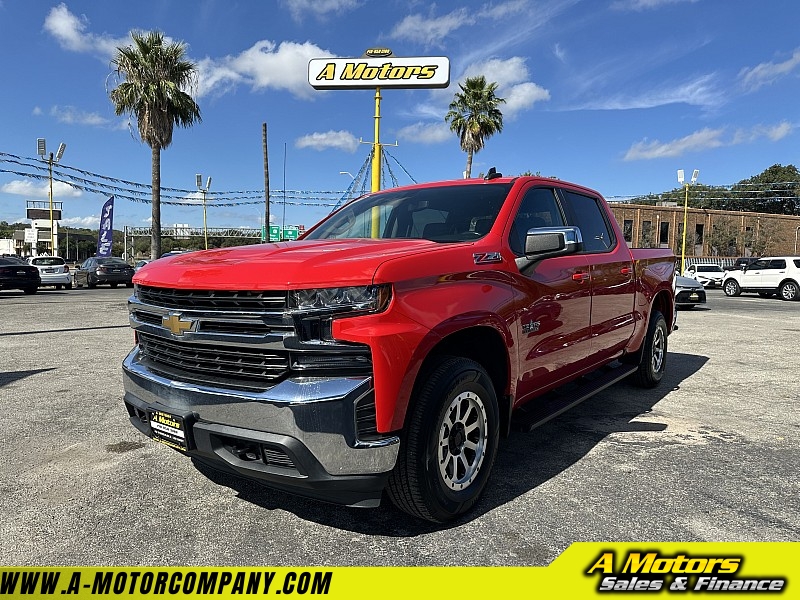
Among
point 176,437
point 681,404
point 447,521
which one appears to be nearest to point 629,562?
point 447,521

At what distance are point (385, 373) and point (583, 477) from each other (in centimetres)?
181

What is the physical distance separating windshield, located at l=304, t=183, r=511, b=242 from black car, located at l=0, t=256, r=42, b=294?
803 inches

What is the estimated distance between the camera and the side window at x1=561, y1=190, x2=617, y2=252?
4.45m

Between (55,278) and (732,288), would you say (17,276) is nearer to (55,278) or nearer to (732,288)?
(55,278)

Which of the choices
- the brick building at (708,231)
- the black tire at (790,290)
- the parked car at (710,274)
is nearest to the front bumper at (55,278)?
the black tire at (790,290)

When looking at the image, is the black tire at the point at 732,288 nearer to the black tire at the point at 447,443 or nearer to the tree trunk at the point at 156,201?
the tree trunk at the point at 156,201

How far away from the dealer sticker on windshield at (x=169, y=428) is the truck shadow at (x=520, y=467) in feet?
1.59

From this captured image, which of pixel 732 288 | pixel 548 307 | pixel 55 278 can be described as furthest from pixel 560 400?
pixel 55 278

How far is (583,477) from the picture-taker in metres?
3.50

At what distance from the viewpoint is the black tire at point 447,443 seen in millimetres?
2580

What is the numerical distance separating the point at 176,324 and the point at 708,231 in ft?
212

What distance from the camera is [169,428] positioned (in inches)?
107

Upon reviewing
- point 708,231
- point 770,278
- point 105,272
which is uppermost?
point 708,231

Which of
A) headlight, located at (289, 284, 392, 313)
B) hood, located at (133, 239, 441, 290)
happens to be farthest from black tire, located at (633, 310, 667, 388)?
headlight, located at (289, 284, 392, 313)
